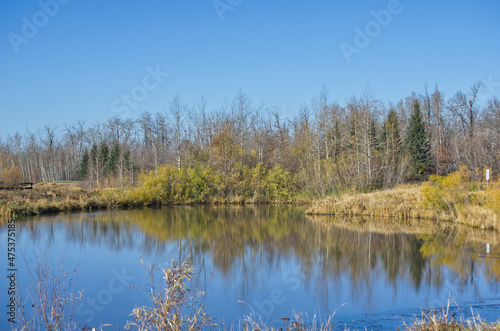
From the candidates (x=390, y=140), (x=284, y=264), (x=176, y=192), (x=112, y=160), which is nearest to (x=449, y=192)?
(x=284, y=264)

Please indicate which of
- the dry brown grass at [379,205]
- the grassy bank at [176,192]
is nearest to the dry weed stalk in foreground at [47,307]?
the dry brown grass at [379,205]

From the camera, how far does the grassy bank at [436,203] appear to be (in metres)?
15.9

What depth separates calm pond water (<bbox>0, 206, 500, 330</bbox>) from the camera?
7.77 metres

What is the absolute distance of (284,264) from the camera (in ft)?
37.9

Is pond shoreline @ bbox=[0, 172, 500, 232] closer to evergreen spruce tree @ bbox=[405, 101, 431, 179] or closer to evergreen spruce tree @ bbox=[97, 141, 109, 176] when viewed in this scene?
evergreen spruce tree @ bbox=[405, 101, 431, 179]

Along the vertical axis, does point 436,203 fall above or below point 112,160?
below

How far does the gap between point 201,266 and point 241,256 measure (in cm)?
191

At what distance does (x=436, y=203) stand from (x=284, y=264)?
33.1 ft

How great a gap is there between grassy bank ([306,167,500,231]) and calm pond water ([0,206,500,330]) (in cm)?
97

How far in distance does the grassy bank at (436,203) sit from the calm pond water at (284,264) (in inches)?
38.2

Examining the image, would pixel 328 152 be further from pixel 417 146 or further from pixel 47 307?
pixel 47 307

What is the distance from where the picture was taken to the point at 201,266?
1110 centimetres

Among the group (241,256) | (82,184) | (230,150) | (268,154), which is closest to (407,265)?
(241,256)

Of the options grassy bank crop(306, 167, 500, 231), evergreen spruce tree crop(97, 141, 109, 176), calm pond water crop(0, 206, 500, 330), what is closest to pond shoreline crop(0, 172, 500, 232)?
grassy bank crop(306, 167, 500, 231)
